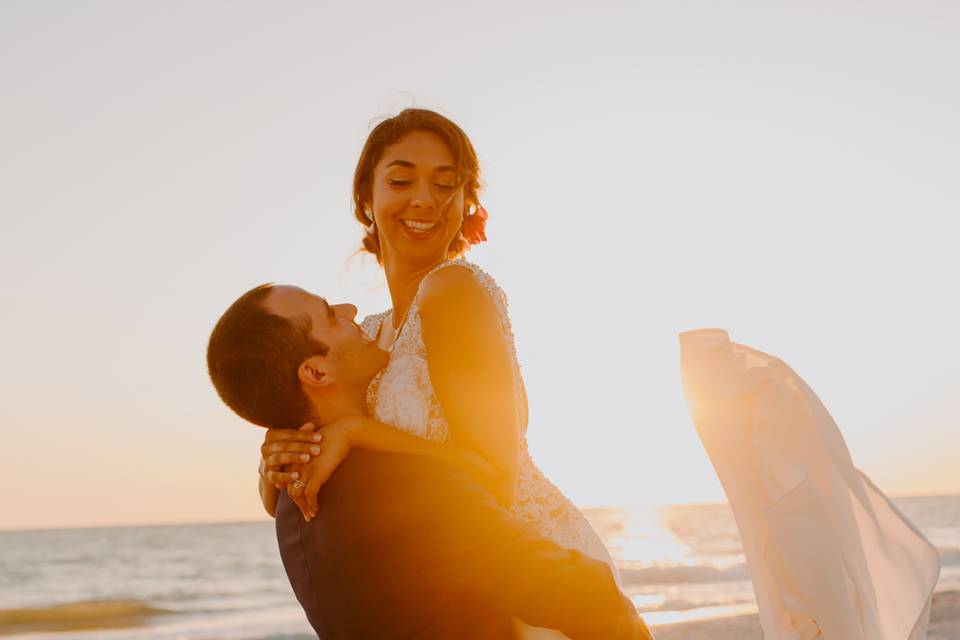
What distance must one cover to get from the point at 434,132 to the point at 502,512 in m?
1.58

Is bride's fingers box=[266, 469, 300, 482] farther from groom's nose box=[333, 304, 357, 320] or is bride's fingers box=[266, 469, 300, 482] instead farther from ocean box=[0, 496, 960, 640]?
ocean box=[0, 496, 960, 640]

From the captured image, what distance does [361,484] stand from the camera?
276cm

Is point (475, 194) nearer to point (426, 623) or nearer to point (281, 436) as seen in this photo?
point (281, 436)

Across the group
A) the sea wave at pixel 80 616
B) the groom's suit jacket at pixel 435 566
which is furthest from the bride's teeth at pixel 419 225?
the sea wave at pixel 80 616

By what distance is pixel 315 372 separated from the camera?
2973mm

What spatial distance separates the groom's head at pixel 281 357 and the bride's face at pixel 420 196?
29.2 inches

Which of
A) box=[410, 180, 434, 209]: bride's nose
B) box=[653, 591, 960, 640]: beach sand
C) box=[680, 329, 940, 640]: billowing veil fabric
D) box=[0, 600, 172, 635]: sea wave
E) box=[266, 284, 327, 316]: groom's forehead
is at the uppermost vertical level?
box=[410, 180, 434, 209]: bride's nose

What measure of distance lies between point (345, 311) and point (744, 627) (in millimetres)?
14700

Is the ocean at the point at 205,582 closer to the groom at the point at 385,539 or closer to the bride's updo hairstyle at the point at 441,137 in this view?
the bride's updo hairstyle at the point at 441,137

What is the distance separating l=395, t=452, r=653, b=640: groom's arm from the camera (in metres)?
2.55

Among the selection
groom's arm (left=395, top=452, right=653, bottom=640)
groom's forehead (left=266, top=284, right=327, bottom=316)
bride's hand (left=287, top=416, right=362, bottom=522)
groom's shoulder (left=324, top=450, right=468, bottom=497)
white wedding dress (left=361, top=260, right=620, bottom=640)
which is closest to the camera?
groom's arm (left=395, top=452, right=653, bottom=640)

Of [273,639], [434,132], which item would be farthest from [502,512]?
[273,639]

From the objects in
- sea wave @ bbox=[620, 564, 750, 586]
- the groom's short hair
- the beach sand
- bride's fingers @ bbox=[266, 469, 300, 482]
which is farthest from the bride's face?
sea wave @ bbox=[620, 564, 750, 586]

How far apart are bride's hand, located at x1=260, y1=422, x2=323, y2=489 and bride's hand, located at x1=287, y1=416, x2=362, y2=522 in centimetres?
2
